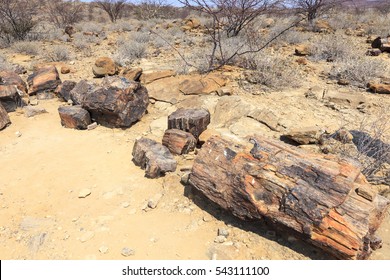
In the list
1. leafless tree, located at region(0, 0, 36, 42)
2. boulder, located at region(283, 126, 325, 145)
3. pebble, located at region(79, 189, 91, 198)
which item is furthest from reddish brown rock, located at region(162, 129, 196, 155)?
leafless tree, located at region(0, 0, 36, 42)

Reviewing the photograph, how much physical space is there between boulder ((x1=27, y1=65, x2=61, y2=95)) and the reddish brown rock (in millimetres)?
3565

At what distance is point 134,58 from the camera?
8.23m

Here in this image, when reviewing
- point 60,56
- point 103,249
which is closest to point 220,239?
point 103,249

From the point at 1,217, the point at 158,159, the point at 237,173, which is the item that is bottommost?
the point at 1,217

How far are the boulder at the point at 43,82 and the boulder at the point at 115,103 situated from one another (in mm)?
1849

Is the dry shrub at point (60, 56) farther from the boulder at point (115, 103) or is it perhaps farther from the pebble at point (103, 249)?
the pebble at point (103, 249)

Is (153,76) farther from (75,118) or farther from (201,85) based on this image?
(75,118)

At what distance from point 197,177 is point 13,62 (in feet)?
27.2

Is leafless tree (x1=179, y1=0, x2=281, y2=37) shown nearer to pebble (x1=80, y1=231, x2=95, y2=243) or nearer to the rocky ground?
the rocky ground

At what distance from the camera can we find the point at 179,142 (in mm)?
3762

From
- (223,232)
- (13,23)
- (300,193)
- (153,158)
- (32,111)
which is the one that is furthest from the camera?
(13,23)

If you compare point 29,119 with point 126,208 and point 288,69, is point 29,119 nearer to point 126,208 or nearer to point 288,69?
point 126,208

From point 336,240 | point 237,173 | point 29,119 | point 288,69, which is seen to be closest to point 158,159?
point 237,173

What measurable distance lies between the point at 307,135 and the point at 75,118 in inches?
136
